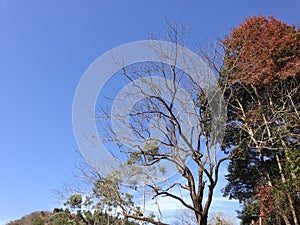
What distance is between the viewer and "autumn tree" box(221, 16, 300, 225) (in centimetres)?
801

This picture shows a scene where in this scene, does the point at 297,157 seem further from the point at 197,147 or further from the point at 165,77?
the point at 165,77

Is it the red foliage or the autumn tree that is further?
the red foliage

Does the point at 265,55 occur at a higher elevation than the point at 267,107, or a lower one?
higher

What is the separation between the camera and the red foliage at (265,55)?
8.71 metres

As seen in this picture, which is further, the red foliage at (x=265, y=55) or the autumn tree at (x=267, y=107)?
the red foliage at (x=265, y=55)

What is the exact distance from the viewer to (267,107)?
9.12m

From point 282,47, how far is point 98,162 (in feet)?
21.9

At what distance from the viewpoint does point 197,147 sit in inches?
272

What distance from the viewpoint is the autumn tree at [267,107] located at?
801cm

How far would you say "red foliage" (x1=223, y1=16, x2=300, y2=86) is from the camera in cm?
871

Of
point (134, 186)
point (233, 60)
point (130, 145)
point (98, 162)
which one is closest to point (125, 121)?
point (130, 145)

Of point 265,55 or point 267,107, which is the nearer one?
point 265,55

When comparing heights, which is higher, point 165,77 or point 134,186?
point 165,77

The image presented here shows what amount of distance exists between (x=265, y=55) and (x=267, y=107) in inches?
65.7
